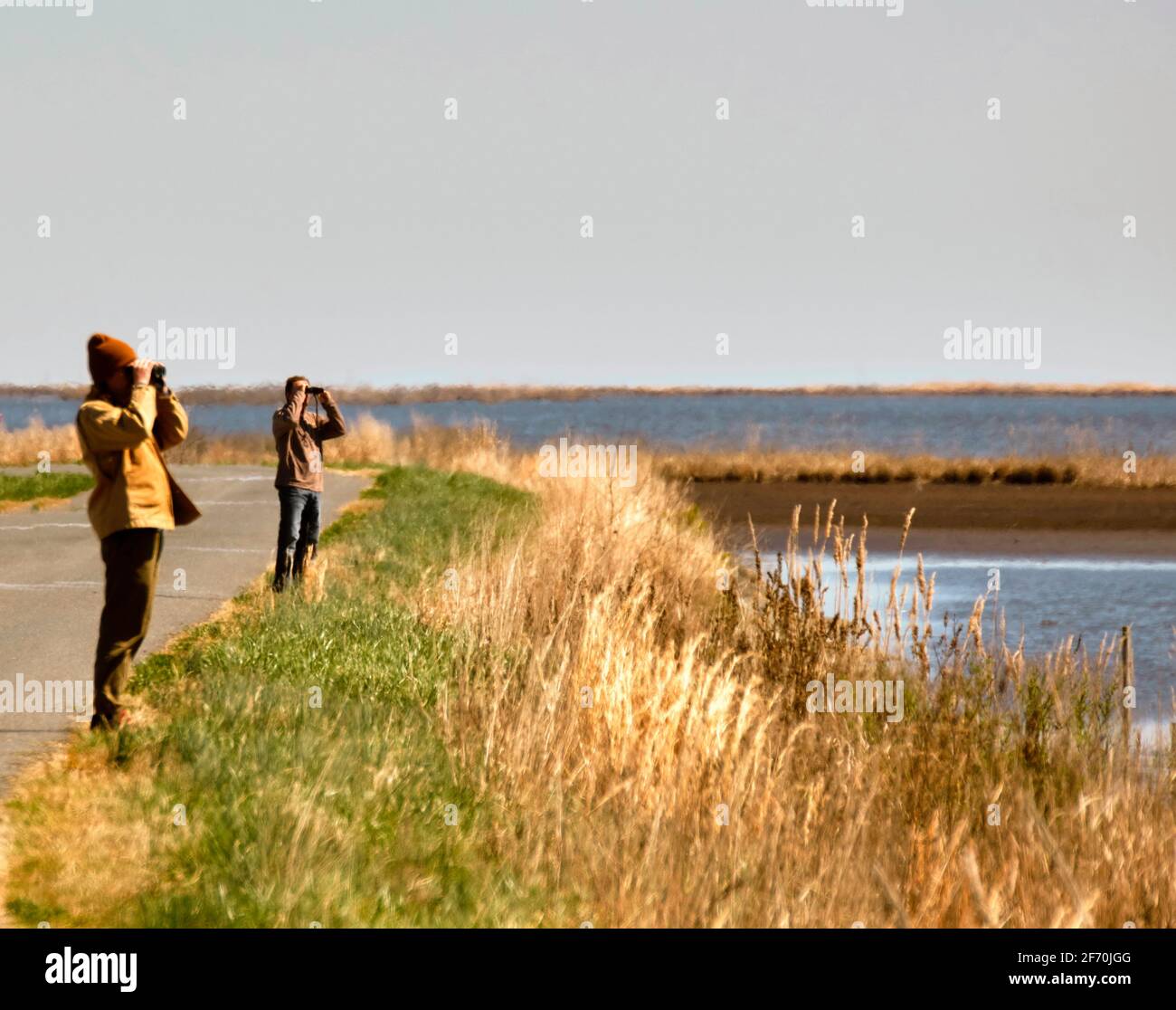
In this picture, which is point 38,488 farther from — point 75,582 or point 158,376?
point 158,376

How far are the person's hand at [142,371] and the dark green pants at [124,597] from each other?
0.70 m

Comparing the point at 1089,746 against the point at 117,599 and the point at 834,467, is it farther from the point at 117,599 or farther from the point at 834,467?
the point at 834,467

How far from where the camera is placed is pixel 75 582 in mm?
13891

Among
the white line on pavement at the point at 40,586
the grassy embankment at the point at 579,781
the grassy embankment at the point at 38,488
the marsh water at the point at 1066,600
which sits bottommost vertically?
the marsh water at the point at 1066,600

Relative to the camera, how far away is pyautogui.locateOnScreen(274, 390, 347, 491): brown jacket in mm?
12219

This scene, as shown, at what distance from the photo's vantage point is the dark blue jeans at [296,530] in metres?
12.3

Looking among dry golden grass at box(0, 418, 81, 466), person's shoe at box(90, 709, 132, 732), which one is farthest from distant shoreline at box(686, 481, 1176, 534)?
person's shoe at box(90, 709, 132, 732)

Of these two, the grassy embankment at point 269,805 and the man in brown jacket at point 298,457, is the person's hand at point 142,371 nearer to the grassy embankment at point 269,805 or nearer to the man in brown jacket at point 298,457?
the grassy embankment at point 269,805

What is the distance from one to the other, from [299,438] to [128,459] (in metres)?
4.76

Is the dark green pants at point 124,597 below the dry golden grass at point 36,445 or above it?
below

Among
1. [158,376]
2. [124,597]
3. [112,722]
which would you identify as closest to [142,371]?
[158,376]

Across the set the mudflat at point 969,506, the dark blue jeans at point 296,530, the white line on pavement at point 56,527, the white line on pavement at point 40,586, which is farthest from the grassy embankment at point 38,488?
the dark blue jeans at point 296,530

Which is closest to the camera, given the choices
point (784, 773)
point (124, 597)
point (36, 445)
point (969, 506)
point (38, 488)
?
point (124, 597)
